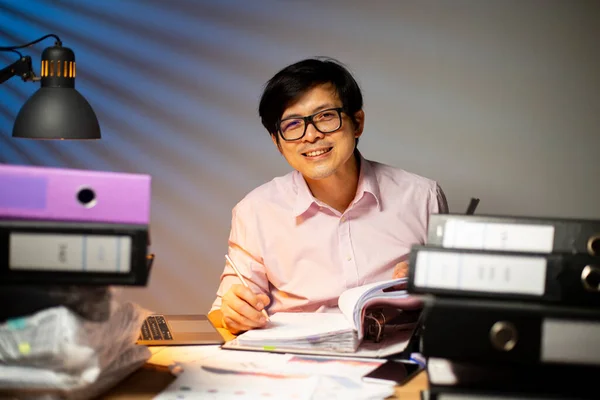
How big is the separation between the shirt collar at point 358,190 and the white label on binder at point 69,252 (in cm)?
106

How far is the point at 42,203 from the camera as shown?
1.06 meters

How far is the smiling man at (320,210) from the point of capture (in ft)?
6.71

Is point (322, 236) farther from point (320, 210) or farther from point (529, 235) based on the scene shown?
point (529, 235)

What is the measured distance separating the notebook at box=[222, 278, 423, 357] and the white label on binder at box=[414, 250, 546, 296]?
43cm

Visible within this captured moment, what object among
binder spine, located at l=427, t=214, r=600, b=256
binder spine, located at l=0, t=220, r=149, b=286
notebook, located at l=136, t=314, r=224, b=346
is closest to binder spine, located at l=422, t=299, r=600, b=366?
binder spine, located at l=427, t=214, r=600, b=256

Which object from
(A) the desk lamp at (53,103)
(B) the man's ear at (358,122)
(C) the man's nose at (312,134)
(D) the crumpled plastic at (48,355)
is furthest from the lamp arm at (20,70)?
(D) the crumpled plastic at (48,355)

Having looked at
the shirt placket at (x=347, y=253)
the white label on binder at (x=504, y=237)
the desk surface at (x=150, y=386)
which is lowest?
the desk surface at (x=150, y=386)

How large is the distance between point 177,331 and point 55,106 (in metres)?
0.71

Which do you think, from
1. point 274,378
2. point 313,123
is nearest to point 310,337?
point 274,378

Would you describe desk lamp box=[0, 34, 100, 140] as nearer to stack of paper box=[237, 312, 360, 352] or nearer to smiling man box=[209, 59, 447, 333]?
smiling man box=[209, 59, 447, 333]

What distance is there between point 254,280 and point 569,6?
1.74 meters

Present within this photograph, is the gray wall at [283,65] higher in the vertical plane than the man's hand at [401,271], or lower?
higher

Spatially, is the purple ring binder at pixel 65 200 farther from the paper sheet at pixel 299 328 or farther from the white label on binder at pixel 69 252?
the paper sheet at pixel 299 328

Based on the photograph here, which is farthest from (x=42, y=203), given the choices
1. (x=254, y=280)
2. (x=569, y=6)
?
→ (x=569, y=6)
